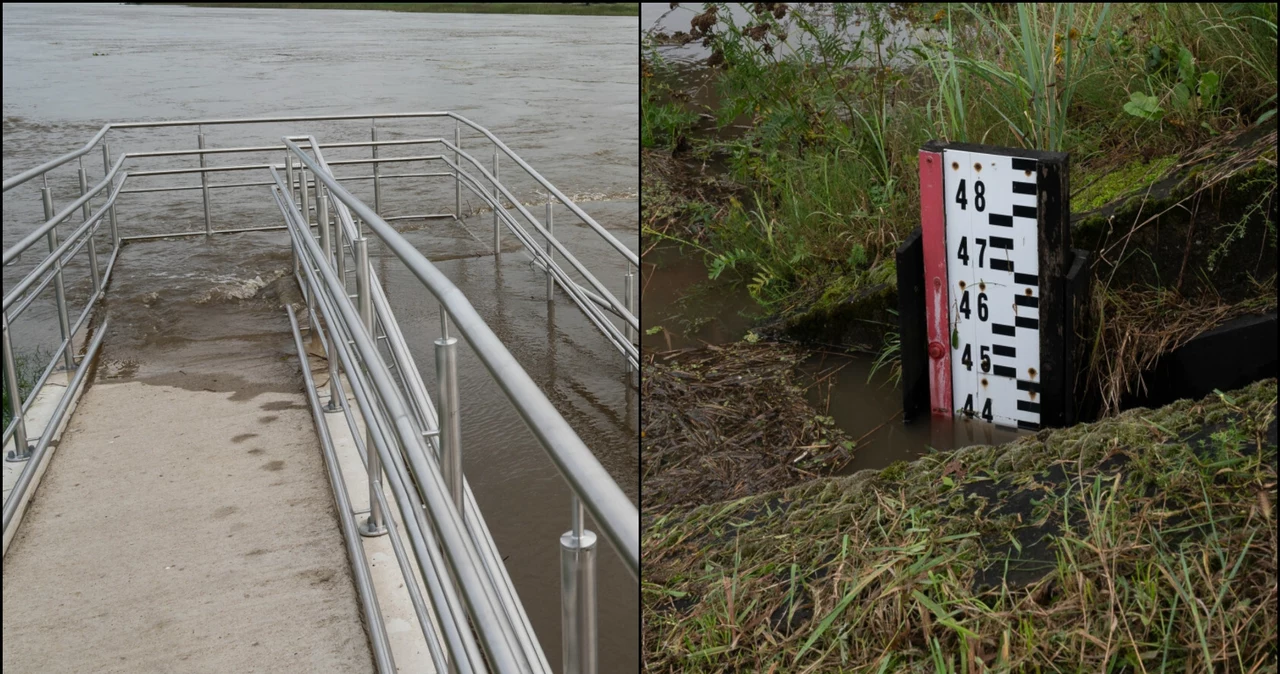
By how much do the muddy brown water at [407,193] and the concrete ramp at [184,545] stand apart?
0.49 m

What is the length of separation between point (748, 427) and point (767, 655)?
2.43 feet

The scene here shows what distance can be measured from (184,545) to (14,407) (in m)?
0.69

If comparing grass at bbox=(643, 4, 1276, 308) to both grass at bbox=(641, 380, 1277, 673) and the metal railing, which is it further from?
the metal railing

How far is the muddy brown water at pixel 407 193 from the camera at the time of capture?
12.4 feet

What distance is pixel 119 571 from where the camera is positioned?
2520 millimetres

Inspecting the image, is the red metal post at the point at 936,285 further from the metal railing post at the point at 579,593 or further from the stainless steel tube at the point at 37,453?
the stainless steel tube at the point at 37,453

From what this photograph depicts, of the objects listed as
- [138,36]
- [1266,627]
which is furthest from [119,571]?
[138,36]

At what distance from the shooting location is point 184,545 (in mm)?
2654

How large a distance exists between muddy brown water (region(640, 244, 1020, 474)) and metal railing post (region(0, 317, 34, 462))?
1.69m

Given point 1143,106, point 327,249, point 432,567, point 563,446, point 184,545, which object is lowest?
point 184,545

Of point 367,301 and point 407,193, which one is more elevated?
point 367,301

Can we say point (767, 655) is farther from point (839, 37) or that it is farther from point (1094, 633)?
point (839, 37)

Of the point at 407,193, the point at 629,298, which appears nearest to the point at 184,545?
the point at 629,298

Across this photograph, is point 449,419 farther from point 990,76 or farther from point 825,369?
point 825,369
